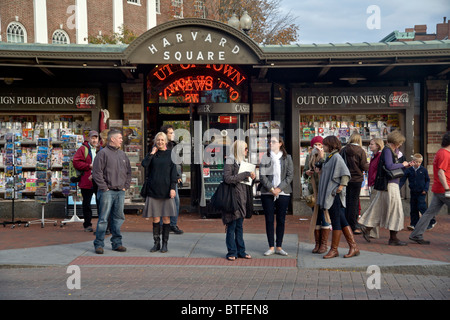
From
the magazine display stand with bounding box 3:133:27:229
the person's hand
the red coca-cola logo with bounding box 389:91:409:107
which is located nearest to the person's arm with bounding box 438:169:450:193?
the person's hand

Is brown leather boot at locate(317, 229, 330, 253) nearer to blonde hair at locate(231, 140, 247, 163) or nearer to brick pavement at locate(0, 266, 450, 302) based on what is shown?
brick pavement at locate(0, 266, 450, 302)

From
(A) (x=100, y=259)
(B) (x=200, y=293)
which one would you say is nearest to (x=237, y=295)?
(B) (x=200, y=293)

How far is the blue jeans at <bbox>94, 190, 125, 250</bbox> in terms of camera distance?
27.3ft

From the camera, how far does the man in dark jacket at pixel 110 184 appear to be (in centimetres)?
829

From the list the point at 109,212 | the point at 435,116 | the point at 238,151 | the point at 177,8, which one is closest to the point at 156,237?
the point at 109,212

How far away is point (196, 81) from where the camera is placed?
1327 cm

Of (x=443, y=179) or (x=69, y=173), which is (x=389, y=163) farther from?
(x=69, y=173)

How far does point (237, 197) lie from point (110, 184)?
6.81ft

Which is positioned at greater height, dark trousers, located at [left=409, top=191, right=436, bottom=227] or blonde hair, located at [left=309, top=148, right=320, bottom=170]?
blonde hair, located at [left=309, top=148, right=320, bottom=170]

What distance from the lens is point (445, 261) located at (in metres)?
7.53

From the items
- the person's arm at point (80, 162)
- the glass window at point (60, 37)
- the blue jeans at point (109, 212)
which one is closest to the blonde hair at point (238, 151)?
the blue jeans at point (109, 212)

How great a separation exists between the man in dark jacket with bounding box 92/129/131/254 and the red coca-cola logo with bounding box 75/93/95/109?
173 inches

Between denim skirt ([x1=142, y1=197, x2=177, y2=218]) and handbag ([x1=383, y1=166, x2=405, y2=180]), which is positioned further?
handbag ([x1=383, y1=166, x2=405, y2=180])

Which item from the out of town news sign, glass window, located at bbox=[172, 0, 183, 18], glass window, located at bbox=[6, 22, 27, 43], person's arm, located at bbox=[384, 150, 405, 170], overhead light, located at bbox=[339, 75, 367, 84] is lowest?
person's arm, located at bbox=[384, 150, 405, 170]
